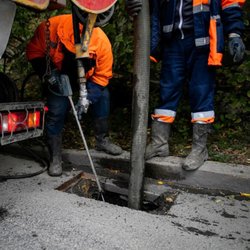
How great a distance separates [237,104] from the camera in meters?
3.67

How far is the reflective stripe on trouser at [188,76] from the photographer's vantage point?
9.06 ft

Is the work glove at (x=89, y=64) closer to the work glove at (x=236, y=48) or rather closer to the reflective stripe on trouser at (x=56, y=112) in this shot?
the reflective stripe on trouser at (x=56, y=112)

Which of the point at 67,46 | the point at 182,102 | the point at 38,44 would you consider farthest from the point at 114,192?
the point at 182,102

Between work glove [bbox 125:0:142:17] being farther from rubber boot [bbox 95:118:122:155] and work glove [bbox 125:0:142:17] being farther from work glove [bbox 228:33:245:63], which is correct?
rubber boot [bbox 95:118:122:155]

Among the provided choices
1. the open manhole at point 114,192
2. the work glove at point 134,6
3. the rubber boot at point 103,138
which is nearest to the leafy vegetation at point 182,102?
the rubber boot at point 103,138

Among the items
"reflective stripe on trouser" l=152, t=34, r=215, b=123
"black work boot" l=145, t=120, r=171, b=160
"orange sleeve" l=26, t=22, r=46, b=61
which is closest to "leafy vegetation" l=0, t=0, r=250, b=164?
"black work boot" l=145, t=120, r=171, b=160

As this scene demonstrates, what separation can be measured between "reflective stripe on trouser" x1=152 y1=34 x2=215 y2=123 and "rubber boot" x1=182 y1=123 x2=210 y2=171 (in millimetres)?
85

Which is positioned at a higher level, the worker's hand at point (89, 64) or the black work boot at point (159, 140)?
the worker's hand at point (89, 64)

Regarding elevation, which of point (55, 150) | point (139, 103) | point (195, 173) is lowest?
point (195, 173)

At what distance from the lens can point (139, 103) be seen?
→ 7.89ft

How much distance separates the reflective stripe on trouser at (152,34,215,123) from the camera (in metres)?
2.76

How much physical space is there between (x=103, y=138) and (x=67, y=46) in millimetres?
1067

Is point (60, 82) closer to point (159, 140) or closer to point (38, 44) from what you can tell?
point (38, 44)

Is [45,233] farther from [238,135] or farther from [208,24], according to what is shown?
[238,135]
